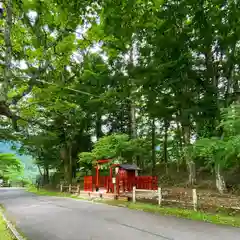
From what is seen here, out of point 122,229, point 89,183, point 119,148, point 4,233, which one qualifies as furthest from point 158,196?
point 89,183

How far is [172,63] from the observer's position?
12906 millimetres

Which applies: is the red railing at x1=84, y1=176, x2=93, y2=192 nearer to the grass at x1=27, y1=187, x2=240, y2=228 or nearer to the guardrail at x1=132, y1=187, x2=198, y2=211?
the guardrail at x1=132, y1=187, x2=198, y2=211

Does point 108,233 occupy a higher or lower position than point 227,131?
lower

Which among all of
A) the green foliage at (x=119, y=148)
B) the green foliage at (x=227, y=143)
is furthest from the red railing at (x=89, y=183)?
the green foliage at (x=227, y=143)

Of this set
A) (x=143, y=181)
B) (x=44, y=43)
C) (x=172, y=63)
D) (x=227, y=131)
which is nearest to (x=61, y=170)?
(x=143, y=181)

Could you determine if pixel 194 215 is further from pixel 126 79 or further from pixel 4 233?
pixel 4 233

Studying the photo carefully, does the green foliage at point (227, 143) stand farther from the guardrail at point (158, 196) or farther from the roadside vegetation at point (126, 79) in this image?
the guardrail at point (158, 196)

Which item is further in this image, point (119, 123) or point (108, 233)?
point (119, 123)

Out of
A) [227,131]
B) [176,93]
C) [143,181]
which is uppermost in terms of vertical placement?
[176,93]

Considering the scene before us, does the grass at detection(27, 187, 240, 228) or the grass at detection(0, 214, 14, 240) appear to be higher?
the grass at detection(27, 187, 240, 228)

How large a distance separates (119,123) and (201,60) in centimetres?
1271

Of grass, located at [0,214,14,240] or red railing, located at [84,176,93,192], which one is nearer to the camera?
grass, located at [0,214,14,240]

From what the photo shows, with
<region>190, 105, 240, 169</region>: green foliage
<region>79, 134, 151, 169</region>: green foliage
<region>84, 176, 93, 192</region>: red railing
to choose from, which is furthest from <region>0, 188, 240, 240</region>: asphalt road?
<region>84, 176, 93, 192</region>: red railing

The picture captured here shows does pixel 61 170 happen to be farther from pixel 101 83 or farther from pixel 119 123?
pixel 101 83
